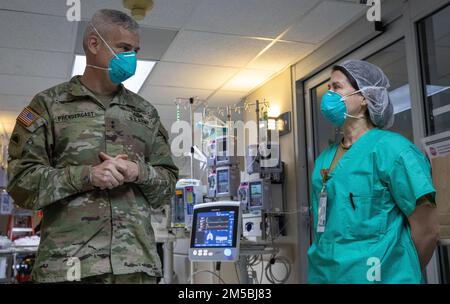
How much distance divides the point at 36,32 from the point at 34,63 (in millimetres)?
687

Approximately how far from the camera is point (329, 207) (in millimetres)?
1769

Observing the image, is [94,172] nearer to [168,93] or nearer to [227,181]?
[227,181]

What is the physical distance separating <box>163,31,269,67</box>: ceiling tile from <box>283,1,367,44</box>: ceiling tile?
0.30 m

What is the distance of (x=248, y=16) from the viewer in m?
3.29

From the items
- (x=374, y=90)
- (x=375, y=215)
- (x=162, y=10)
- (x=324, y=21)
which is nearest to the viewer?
(x=375, y=215)

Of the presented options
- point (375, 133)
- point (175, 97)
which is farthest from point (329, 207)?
point (175, 97)

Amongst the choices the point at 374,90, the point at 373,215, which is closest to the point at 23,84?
the point at 374,90

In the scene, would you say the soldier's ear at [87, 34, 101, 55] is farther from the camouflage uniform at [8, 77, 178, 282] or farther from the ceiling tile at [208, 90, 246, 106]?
the ceiling tile at [208, 90, 246, 106]

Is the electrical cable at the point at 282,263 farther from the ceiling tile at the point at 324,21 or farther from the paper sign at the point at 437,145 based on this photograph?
the paper sign at the point at 437,145

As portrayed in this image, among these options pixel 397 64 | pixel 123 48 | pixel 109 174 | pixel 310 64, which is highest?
pixel 310 64

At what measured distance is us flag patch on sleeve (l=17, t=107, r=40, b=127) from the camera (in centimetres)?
130

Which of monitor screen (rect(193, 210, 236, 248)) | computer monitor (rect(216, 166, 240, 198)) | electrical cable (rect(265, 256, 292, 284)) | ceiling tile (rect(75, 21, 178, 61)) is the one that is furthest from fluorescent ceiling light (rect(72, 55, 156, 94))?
electrical cable (rect(265, 256, 292, 284))

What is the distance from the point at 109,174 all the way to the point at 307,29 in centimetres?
268
